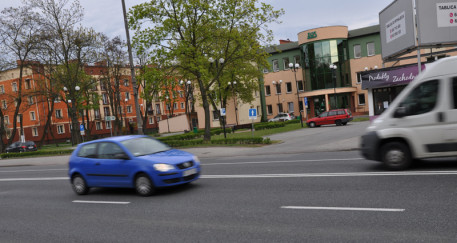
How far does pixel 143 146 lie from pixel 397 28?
12794 mm

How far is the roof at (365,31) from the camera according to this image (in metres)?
50.1

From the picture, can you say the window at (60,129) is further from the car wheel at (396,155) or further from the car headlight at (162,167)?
the car wheel at (396,155)

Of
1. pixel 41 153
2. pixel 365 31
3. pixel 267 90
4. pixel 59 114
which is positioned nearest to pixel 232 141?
pixel 41 153

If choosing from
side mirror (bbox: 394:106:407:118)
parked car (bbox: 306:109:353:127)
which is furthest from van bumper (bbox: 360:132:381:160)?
parked car (bbox: 306:109:353:127)

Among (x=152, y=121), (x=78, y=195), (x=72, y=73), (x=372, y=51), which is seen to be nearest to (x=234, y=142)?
(x=78, y=195)

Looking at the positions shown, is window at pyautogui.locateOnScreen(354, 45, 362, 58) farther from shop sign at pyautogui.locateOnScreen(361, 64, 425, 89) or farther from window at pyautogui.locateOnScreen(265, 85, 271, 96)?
shop sign at pyautogui.locateOnScreen(361, 64, 425, 89)

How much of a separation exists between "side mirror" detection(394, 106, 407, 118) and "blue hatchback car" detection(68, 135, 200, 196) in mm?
5066

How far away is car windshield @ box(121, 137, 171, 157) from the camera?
914 centimetres

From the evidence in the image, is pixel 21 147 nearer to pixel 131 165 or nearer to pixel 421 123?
pixel 131 165

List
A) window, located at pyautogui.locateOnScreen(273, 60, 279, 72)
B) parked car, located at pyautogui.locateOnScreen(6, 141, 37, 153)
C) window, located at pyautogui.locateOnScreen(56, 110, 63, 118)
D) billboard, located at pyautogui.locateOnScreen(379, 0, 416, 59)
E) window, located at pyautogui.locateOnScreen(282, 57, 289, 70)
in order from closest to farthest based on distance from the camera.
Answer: billboard, located at pyautogui.locateOnScreen(379, 0, 416, 59)
parked car, located at pyautogui.locateOnScreen(6, 141, 37, 153)
window, located at pyautogui.locateOnScreen(282, 57, 289, 70)
window, located at pyautogui.locateOnScreen(273, 60, 279, 72)
window, located at pyautogui.locateOnScreen(56, 110, 63, 118)

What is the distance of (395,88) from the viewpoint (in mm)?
17891

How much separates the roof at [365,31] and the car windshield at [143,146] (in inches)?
→ 1867

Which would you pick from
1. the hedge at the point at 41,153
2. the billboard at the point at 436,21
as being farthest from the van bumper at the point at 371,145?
the hedge at the point at 41,153

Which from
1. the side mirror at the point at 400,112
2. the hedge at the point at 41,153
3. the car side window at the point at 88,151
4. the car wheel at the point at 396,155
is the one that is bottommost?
the hedge at the point at 41,153
